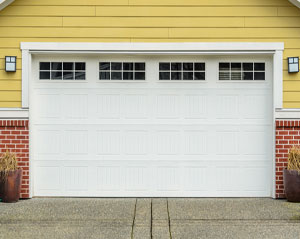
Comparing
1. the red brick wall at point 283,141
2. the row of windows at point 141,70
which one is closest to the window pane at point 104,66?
the row of windows at point 141,70

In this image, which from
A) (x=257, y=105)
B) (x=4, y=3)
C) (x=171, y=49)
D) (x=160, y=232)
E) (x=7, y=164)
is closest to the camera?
(x=160, y=232)

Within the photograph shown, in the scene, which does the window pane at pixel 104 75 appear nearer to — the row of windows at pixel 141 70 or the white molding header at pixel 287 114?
the row of windows at pixel 141 70

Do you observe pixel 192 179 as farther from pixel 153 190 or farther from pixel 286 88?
pixel 286 88

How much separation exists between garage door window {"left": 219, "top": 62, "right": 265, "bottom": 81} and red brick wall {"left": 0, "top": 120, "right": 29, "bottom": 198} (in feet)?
11.9

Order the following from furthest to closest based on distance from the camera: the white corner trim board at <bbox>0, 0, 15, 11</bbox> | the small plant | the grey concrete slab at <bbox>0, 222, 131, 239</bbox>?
1. the white corner trim board at <bbox>0, 0, 15, 11</bbox>
2. the small plant
3. the grey concrete slab at <bbox>0, 222, 131, 239</bbox>

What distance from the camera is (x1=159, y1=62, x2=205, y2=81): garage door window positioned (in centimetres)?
704

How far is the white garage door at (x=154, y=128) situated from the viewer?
6996 mm

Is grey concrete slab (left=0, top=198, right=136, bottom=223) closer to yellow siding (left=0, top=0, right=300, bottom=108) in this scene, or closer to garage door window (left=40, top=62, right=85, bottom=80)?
yellow siding (left=0, top=0, right=300, bottom=108)

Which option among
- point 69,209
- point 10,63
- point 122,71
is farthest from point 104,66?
point 69,209

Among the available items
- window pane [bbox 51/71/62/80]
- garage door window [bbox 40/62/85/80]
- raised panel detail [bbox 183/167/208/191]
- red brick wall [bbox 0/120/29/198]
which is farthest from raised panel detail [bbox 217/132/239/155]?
red brick wall [bbox 0/120/29/198]

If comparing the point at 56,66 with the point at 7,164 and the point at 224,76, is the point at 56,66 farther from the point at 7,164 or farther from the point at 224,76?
the point at 224,76

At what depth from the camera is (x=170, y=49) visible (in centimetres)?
681

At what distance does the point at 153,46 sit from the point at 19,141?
9.44ft

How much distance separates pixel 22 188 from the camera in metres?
6.85
